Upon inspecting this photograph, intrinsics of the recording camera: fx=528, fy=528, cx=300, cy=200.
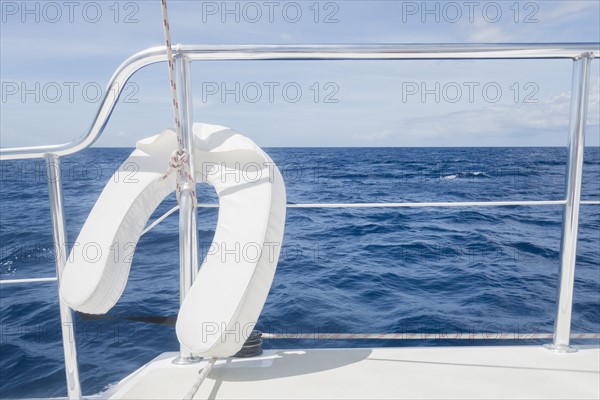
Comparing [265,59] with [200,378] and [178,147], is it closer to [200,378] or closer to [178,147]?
[178,147]

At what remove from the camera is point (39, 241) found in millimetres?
8156

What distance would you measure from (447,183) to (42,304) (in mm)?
17708

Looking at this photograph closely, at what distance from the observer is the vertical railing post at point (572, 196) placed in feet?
4.93

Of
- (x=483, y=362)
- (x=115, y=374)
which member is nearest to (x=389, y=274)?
(x=115, y=374)

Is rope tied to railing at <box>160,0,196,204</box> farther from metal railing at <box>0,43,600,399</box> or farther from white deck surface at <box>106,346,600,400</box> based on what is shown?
white deck surface at <box>106,346,600,400</box>

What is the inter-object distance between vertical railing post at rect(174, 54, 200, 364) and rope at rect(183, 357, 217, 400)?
0.84ft

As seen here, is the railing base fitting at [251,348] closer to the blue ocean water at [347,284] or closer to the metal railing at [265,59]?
the metal railing at [265,59]

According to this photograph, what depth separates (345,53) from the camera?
1.49 metres

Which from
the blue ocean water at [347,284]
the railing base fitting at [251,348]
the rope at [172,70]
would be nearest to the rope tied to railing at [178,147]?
the rope at [172,70]

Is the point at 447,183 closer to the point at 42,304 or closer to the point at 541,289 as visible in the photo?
the point at 541,289

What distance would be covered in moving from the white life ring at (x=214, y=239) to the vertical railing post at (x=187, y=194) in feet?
0.12

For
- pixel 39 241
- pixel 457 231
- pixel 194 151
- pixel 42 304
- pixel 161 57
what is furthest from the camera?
pixel 457 231

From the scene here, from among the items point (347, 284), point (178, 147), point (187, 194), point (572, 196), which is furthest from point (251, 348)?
point (347, 284)

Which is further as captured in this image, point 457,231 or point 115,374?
point 457,231
